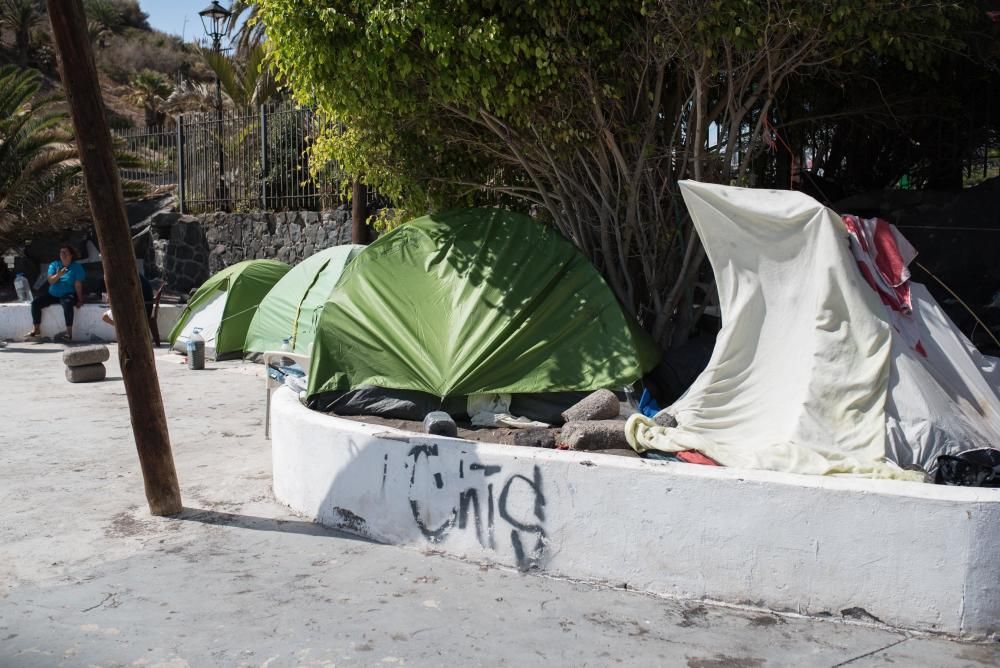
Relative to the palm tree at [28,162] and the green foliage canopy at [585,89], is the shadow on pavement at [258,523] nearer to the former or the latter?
the green foliage canopy at [585,89]

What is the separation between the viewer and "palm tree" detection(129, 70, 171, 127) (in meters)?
31.5

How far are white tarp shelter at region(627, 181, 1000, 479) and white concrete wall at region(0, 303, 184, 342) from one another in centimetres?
1178

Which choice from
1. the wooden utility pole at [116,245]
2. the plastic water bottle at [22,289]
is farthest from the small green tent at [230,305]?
the wooden utility pole at [116,245]

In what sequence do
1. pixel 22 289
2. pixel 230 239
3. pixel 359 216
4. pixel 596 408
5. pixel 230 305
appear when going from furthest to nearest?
pixel 22 289
pixel 230 239
pixel 230 305
pixel 359 216
pixel 596 408

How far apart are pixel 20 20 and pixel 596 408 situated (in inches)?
1401

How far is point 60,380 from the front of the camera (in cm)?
1189

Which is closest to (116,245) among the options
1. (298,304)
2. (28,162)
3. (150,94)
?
(298,304)

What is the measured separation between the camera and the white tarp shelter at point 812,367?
513cm

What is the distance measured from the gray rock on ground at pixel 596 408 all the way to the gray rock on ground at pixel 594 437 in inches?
14.6

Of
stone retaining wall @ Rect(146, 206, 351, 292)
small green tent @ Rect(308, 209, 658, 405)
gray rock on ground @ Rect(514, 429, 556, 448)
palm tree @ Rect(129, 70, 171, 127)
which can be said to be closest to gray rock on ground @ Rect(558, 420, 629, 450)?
gray rock on ground @ Rect(514, 429, 556, 448)

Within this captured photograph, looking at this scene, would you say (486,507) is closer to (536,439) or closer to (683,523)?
(536,439)

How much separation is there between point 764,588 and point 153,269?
1706 centimetres

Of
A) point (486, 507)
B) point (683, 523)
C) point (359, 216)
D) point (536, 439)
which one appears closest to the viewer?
point (683, 523)

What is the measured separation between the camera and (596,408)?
6281 millimetres
